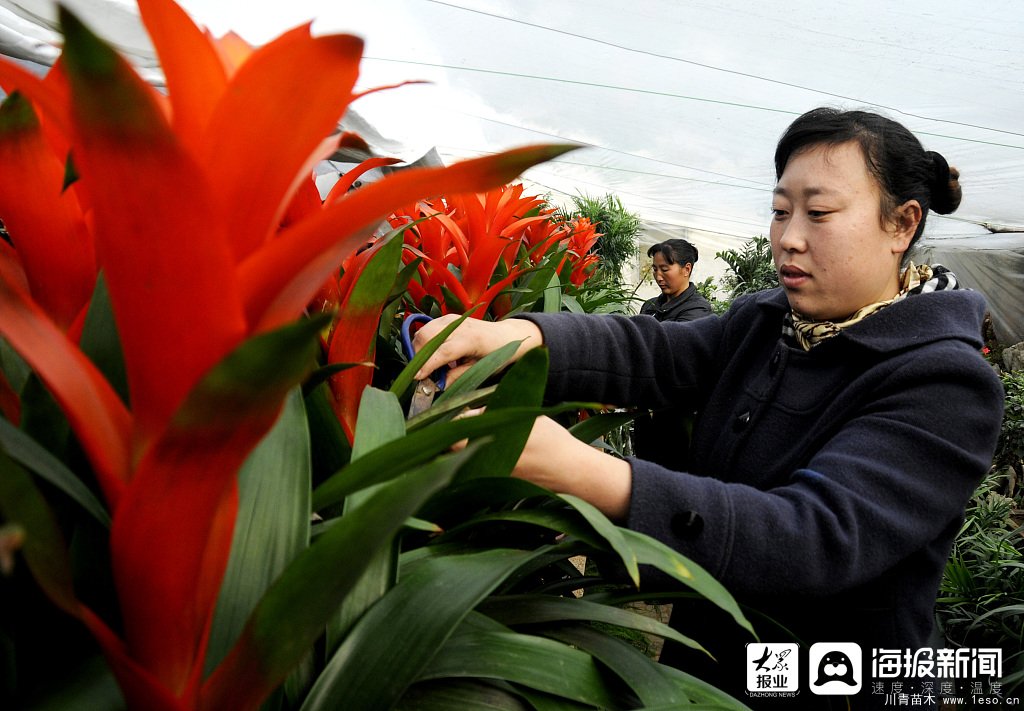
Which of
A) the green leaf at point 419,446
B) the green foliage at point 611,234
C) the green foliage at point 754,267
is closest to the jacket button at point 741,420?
the green leaf at point 419,446

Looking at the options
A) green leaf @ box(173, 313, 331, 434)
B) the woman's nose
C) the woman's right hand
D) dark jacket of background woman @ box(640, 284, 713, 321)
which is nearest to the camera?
green leaf @ box(173, 313, 331, 434)

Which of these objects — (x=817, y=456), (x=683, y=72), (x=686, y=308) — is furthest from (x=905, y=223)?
(x=683, y=72)

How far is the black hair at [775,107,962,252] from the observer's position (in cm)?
102

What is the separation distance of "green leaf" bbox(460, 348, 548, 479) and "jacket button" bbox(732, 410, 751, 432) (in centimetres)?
58

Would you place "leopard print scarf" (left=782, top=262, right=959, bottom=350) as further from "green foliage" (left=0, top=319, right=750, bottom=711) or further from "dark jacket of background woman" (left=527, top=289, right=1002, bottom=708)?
"green foliage" (left=0, top=319, right=750, bottom=711)

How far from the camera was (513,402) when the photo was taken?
617mm

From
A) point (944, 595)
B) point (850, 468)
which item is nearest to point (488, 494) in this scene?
point (850, 468)

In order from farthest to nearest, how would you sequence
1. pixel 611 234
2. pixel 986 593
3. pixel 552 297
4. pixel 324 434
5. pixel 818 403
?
pixel 611 234, pixel 986 593, pixel 552 297, pixel 818 403, pixel 324 434

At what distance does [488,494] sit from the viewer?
1.98 ft

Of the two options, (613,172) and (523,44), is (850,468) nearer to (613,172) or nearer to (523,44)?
(523,44)

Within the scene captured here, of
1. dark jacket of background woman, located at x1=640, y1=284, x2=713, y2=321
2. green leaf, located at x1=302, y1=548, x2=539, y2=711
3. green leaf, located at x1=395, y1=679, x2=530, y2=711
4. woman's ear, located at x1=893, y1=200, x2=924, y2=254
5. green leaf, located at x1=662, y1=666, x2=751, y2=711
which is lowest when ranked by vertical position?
dark jacket of background woman, located at x1=640, y1=284, x2=713, y2=321

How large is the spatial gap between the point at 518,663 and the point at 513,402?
0.21 m

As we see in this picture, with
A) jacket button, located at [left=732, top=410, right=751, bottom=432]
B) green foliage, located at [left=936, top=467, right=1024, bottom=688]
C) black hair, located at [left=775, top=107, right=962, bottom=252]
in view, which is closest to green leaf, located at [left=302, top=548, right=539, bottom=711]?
jacket button, located at [left=732, top=410, right=751, bottom=432]

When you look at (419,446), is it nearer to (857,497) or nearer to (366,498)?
(366,498)
